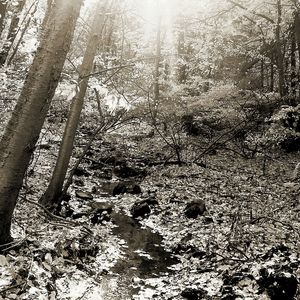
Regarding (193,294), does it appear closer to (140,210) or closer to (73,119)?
(140,210)

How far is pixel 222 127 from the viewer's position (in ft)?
59.6

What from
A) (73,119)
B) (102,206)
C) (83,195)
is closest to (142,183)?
(83,195)

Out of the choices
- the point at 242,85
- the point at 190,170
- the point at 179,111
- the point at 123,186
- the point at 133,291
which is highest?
the point at 242,85

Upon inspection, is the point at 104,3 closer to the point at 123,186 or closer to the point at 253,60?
the point at 123,186

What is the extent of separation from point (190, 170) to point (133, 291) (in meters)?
8.13

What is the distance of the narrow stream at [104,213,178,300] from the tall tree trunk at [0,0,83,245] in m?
2.25

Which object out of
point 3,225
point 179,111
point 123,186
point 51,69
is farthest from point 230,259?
point 179,111

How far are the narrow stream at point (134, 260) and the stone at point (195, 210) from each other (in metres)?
1.19

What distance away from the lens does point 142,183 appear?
1253cm

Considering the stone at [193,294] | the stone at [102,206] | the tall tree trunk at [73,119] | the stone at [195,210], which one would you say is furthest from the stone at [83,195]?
the stone at [193,294]

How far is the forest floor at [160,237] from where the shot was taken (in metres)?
5.07

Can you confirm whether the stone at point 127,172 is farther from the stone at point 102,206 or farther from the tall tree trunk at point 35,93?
the tall tree trunk at point 35,93

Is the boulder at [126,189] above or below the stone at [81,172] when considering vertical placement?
below

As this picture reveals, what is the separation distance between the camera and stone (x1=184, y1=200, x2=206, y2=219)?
9094 millimetres
